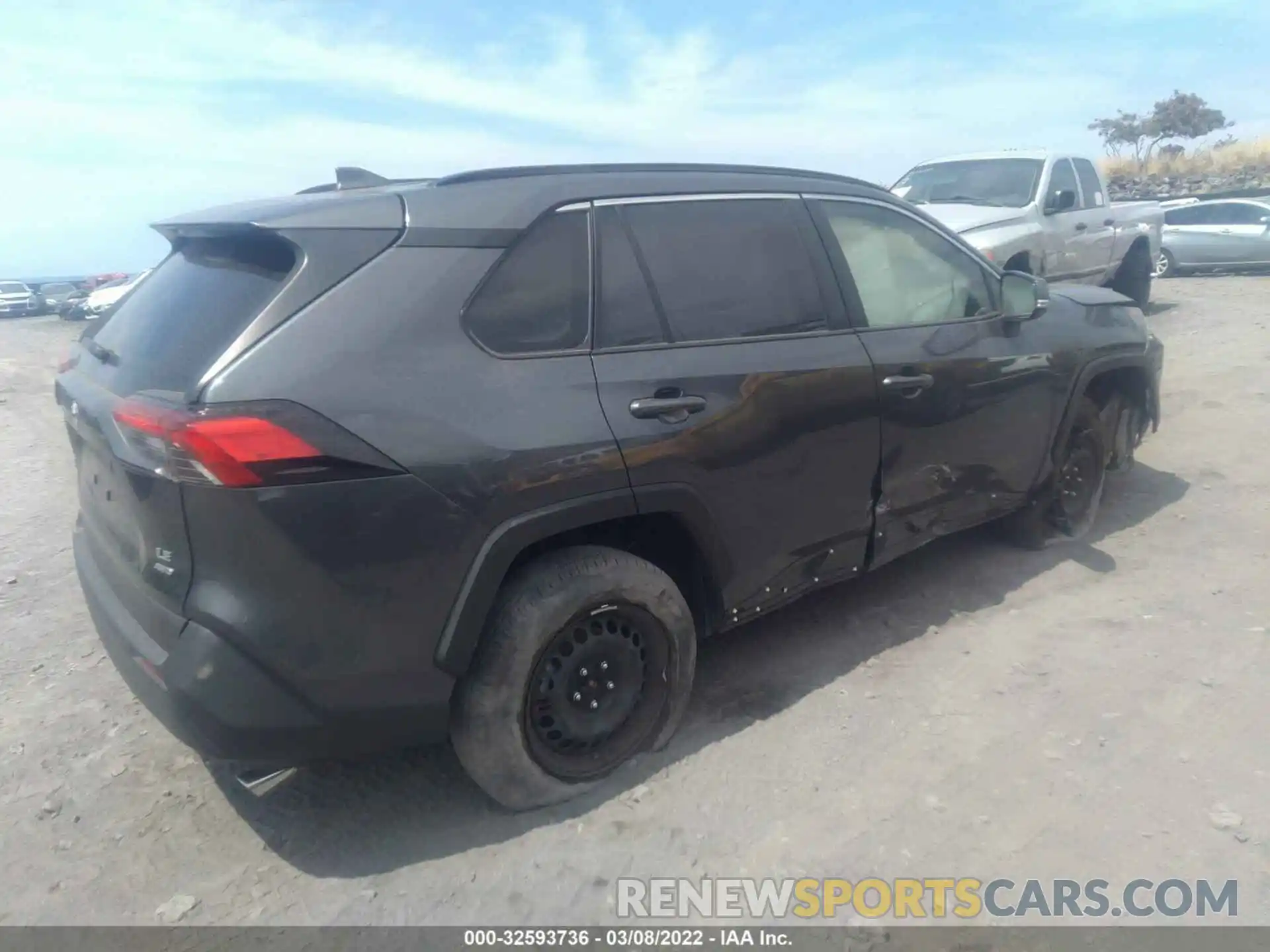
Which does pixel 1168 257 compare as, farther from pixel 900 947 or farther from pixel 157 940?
pixel 157 940

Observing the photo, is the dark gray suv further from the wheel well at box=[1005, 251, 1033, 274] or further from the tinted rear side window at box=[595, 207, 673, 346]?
the wheel well at box=[1005, 251, 1033, 274]

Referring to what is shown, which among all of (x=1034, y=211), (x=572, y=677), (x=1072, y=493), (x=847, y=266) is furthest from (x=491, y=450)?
(x=1034, y=211)

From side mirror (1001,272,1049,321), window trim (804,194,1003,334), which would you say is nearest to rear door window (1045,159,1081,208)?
side mirror (1001,272,1049,321)

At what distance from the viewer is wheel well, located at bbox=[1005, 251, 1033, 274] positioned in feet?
27.6

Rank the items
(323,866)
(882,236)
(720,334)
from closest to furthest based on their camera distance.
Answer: (323,866) → (720,334) → (882,236)

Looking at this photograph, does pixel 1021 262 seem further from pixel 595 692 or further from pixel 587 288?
pixel 595 692

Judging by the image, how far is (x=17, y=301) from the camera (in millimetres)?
31688

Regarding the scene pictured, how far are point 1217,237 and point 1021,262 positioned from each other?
32.4ft

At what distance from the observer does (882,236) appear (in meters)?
3.98

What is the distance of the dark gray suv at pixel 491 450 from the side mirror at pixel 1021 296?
→ 1.97 ft

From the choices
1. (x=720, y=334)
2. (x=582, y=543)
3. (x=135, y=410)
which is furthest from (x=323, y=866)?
(x=720, y=334)

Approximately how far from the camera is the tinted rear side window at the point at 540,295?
2748 millimetres

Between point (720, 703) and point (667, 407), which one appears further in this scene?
point (720, 703)

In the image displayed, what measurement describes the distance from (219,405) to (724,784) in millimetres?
1895
